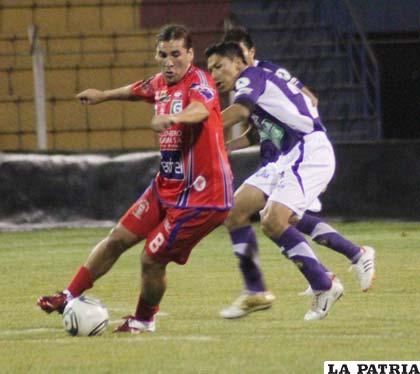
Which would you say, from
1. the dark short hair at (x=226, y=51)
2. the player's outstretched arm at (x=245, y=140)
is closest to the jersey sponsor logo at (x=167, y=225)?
the dark short hair at (x=226, y=51)

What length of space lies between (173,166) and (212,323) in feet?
Result: 3.45

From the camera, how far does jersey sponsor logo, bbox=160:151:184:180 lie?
7.75m

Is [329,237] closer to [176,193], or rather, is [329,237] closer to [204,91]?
[176,193]

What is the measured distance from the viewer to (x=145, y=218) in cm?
781

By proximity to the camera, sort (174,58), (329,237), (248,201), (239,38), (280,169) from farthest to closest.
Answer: (329,237), (248,201), (280,169), (239,38), (174,58)

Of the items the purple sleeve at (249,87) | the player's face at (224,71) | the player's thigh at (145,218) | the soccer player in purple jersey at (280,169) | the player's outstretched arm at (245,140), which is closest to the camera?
the player's thigh at (145,218)

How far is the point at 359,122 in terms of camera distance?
19656 millimetres

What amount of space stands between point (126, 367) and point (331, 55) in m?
13.9

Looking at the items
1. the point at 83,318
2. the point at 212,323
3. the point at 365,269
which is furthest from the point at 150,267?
the point at 365,269

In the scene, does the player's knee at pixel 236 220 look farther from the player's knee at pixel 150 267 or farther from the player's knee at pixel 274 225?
the player's knee at pixel 150 267

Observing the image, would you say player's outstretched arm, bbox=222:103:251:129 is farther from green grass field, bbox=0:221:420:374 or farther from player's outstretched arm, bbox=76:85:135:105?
green grass field, bbox=0:221:420:374

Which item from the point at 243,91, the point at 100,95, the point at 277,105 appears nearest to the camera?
the point at 243,91

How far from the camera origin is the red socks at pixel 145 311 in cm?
776

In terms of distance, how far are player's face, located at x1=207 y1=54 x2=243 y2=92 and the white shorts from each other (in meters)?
0.73
